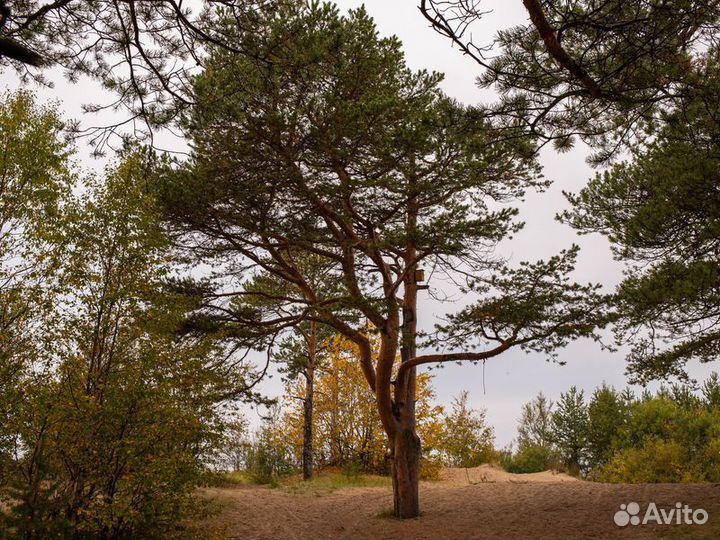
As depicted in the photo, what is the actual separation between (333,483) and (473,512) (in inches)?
227

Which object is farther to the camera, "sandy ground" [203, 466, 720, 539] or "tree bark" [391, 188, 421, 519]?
"tree bark" [391, 188, 421, 519]

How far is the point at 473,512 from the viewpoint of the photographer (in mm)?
10945

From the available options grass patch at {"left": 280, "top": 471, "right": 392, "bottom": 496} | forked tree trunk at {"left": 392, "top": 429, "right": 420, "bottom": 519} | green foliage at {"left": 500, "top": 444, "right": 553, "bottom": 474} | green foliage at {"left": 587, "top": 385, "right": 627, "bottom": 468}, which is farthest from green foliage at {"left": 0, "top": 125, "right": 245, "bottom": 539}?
green foliage at {"left": 587, "top": 385, "right": 627, "bottom": 468}

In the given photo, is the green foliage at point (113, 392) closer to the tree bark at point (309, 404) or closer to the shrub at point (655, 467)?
the tree bark at point (309, 404)

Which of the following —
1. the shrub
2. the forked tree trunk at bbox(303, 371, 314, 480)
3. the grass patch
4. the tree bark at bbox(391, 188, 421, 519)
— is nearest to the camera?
the tree bark at bbox(391, 188, 421, 519)

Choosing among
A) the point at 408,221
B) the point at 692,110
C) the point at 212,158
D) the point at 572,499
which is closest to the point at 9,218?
the point at 212,158

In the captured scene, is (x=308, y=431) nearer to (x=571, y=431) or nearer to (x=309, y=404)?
(x=309, y=404)

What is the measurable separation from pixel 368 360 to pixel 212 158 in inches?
187

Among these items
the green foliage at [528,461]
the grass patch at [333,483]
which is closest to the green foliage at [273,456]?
the grass patch at [333,483]

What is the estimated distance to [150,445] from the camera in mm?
6816

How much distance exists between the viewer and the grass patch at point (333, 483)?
14.4 metres

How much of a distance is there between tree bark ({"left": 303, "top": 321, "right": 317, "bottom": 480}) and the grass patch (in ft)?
1.99

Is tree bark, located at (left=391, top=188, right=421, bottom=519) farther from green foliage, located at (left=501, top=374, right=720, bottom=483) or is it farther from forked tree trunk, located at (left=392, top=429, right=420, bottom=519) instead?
green foliage, located at (left=501, top=374, right=720, bottom=483)

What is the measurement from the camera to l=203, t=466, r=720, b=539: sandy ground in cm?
908
